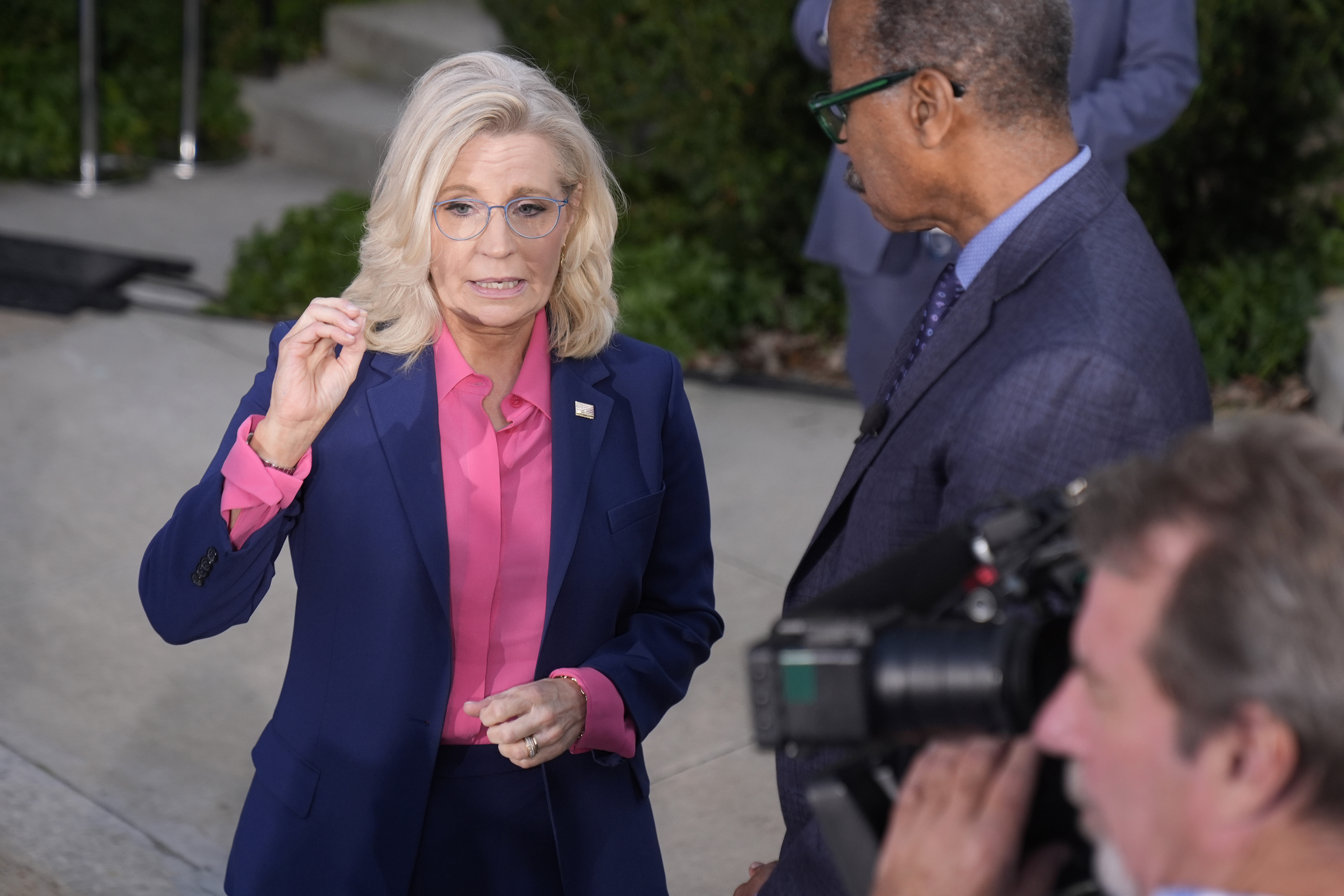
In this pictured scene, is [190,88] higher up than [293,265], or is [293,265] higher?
[190,88]

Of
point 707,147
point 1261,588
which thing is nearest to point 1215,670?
point 1261,588

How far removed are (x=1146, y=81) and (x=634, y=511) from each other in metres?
2.37

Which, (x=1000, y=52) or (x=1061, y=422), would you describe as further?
(x=1000, y=52)

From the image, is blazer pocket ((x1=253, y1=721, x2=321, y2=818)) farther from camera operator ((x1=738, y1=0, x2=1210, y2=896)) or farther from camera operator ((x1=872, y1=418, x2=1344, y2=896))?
camera operator ((x1=872, y1=418, x2=1344, y2=896))

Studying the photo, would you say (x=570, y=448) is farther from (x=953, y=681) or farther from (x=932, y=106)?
(x=953, y=681)

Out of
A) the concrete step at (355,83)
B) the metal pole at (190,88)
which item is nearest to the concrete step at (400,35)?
the concrete step at (355,83)

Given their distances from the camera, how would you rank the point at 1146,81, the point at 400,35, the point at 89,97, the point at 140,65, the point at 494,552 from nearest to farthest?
the point at 494,552
the point at 1146,81
the point at 89,97
the point at 400,35
the point at 140,65

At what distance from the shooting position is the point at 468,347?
245 centimetres

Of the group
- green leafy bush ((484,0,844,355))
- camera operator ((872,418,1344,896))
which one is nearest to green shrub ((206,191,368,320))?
green leafy bush ((484,0,844,355))

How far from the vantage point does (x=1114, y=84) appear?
4.05m

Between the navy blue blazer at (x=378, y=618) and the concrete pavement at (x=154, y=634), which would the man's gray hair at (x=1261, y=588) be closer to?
the navy blue blazer at (x=378, y=618)

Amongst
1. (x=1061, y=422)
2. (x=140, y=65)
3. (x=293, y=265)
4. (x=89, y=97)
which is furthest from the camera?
(x=140, y=65)

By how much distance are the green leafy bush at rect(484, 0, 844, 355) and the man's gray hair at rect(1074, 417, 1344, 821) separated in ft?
16.2

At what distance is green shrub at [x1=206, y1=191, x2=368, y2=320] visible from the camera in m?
6.67
